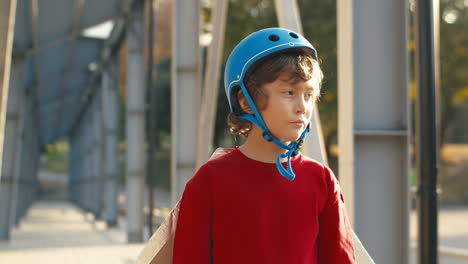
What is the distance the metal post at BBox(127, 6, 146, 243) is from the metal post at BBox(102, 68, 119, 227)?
19.2ft

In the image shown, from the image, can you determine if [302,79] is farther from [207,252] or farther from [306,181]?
[207,252]

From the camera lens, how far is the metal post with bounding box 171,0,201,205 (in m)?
10.0

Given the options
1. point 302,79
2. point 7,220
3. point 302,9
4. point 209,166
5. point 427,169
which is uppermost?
point 302,9

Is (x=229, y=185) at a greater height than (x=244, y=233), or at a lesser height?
greater

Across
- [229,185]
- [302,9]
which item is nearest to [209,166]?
[229,185]

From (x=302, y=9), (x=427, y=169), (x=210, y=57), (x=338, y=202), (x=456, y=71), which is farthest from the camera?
(x=456, y=71)

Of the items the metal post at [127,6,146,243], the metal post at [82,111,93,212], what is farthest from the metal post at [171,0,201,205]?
the metal post at [82,111,93,212]

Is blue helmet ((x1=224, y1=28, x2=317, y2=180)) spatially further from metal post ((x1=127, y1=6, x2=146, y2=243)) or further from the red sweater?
metal post ((x1=127, y1=6, x2=146, y2=243))

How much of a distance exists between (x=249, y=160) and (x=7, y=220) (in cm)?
1399

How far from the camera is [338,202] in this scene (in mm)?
2088

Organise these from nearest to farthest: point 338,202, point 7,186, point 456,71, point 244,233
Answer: point 244,233 < point 338,202 < point 7,186 < point 456,71

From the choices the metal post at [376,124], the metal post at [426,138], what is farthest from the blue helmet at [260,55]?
the metal post at [376,124]

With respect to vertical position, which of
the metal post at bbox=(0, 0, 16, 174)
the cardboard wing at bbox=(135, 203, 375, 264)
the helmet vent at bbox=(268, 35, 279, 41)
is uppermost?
the metal post at bbox=(0, 0, 16, 174)

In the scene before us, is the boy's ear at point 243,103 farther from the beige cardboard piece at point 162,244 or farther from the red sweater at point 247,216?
the beige cardboard piece at point 162,244
